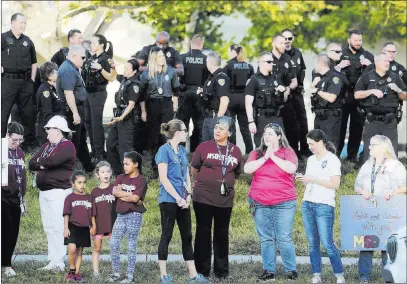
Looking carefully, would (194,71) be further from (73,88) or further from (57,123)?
(57,123)

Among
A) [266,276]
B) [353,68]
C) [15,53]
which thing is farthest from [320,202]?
[15,53]

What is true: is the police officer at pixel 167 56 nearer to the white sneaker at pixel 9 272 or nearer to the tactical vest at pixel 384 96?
the tactical vest at pixel 384 96

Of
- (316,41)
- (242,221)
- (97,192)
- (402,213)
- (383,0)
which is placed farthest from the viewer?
(316,41)

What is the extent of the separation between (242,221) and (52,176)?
3.42 m

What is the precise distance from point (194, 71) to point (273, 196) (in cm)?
566

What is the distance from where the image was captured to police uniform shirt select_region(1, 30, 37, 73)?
19500 mm

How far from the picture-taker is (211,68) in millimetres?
18906

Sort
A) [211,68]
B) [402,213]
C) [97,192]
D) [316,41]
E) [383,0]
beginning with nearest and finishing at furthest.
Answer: [402,213], [97,192], [211,68], [383,0], [316,41]

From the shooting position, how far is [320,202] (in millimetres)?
14398

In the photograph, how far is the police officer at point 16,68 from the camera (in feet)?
64.0

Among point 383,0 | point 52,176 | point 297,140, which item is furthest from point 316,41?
point 52,176

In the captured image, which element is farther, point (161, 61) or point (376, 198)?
point (161, 61)

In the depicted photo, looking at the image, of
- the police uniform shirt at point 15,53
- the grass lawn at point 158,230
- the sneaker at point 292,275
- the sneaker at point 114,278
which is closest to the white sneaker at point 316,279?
the sneaker at point 292,275

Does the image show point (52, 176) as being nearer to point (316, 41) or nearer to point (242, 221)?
point (242, 221)
